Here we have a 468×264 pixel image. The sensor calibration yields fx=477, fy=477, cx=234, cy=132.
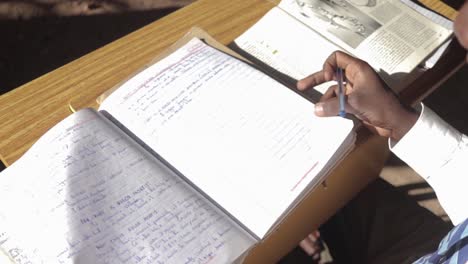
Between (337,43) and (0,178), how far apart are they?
0.65 m

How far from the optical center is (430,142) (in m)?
0.84

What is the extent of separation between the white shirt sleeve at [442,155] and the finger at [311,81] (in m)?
0.18

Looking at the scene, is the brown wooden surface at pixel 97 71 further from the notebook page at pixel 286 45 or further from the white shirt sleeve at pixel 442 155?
the white shirt sleeve at pixel 442 155

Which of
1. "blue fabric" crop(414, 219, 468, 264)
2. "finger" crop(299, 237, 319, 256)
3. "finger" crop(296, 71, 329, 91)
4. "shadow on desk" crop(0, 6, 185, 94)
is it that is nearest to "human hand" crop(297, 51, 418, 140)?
"finger" crop(296, 71, 329, 91)

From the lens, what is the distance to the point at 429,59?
927mm

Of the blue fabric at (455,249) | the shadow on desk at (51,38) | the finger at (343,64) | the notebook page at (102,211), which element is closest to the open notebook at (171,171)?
the notebook page at (102,211)

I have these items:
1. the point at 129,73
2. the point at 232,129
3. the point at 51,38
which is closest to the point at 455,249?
the point at 232,129

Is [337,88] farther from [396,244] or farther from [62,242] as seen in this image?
[396,244]

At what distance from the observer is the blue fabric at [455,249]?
719 mm

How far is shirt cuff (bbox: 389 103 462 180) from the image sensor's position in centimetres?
84

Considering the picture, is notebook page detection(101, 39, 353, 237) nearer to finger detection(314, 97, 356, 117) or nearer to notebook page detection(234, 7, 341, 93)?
finger detection(314, 97, 356, 117)

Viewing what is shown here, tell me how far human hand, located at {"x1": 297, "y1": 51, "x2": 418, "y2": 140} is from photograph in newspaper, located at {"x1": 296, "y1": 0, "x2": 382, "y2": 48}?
0.10 m

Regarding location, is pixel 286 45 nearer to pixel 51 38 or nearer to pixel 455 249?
pixel 455 249

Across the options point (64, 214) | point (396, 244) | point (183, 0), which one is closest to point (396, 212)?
point (396, 244)
